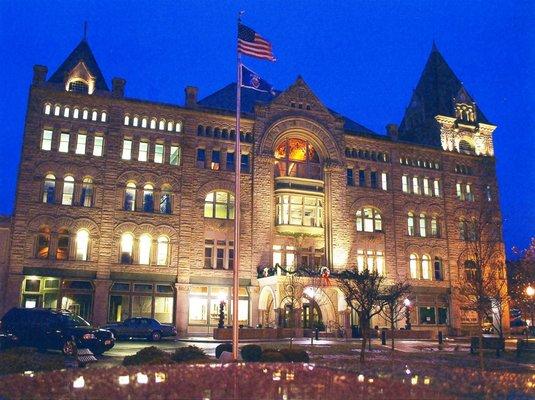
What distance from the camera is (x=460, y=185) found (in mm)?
52625

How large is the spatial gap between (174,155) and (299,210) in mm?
11650

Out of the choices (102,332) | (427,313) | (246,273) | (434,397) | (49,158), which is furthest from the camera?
(427,313)

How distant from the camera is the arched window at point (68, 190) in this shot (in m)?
38.2

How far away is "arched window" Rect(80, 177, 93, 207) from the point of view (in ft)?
127

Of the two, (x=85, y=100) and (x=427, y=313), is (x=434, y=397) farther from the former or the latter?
(x=427, y=313)

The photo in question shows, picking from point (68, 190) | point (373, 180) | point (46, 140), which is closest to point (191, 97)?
point (46, 140)

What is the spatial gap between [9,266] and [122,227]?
812 cm

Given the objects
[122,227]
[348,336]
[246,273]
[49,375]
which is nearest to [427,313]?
[348,336]

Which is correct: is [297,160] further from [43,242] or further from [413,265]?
[43,242]

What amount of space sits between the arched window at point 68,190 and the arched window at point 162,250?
732cm

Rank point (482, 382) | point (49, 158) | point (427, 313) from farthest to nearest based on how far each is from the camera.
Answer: point (427, 313), point (49, 158), point (482, 382)

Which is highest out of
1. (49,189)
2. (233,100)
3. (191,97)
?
(233,100)

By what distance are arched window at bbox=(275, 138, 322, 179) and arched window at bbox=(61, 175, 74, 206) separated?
1690 centimetres

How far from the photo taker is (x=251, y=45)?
69.9 ft
